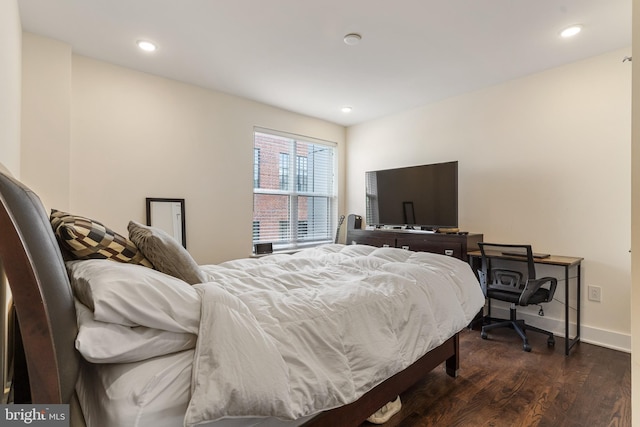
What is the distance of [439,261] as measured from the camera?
2.17 m

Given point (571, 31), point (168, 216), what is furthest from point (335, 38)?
point (168, 216)

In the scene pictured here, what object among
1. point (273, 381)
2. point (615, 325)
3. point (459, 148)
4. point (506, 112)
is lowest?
point (615, 325)

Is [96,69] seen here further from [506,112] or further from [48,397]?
[506,112]

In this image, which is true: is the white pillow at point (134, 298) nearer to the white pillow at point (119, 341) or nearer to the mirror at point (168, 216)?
the white pillow at point (119, 341)

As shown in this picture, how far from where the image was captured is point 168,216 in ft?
10.5

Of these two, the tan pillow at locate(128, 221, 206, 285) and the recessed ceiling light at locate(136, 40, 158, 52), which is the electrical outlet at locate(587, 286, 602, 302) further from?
the recessed ceiling light at locate(136, 40, 158, 52)

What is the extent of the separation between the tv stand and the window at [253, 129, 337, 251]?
0.86 m

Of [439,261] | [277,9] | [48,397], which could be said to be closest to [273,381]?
[48,397]

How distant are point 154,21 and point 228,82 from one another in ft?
3.60

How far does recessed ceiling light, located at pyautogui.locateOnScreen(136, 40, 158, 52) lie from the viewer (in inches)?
100

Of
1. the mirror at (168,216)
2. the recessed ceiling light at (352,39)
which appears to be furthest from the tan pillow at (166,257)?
the recessed ceiling light at (352,39)

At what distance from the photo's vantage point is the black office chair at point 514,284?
261 centimetres

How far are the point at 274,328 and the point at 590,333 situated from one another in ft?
10.4
